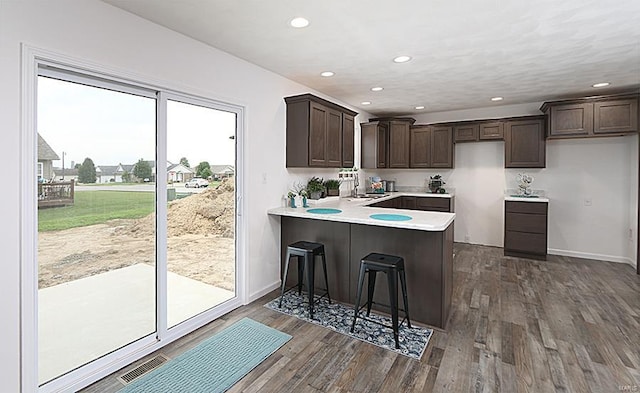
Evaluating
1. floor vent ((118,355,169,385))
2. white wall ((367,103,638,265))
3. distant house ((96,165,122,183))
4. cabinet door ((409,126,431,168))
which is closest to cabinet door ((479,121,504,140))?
white wall ((367,103,638,265))

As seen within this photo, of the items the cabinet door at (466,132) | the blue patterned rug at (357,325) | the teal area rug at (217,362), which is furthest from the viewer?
the cabinet door at (466,132)

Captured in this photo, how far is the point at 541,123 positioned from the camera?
5.27 metres

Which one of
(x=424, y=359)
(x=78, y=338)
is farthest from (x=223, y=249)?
(x=424, y=359)

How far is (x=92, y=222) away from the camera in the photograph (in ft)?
7.58

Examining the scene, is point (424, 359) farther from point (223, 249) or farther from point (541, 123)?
point (541, 123)

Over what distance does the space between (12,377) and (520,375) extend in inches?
127

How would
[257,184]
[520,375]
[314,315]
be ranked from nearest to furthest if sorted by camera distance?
1. [520,375]
2. [314,315]
3. [257,184]

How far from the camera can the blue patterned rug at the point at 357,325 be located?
2.63 meters

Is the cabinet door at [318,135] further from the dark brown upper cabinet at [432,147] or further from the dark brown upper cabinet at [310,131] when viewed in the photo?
the dark brown upper cabinet at [432,147]

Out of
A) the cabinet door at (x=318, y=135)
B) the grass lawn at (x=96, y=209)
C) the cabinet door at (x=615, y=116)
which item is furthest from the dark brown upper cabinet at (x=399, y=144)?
the grass lawn at (x=96, y=209)

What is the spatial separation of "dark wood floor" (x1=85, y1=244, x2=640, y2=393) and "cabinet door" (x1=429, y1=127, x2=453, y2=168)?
2.95 m

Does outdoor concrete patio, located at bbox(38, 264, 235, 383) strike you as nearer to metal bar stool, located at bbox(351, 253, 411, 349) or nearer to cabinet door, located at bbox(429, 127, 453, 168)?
metal bar stool, located at bbox(351, 253, 411, 349)

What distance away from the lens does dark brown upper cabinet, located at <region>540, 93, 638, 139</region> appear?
4.51 m

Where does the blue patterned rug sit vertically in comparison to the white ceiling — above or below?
→ below
